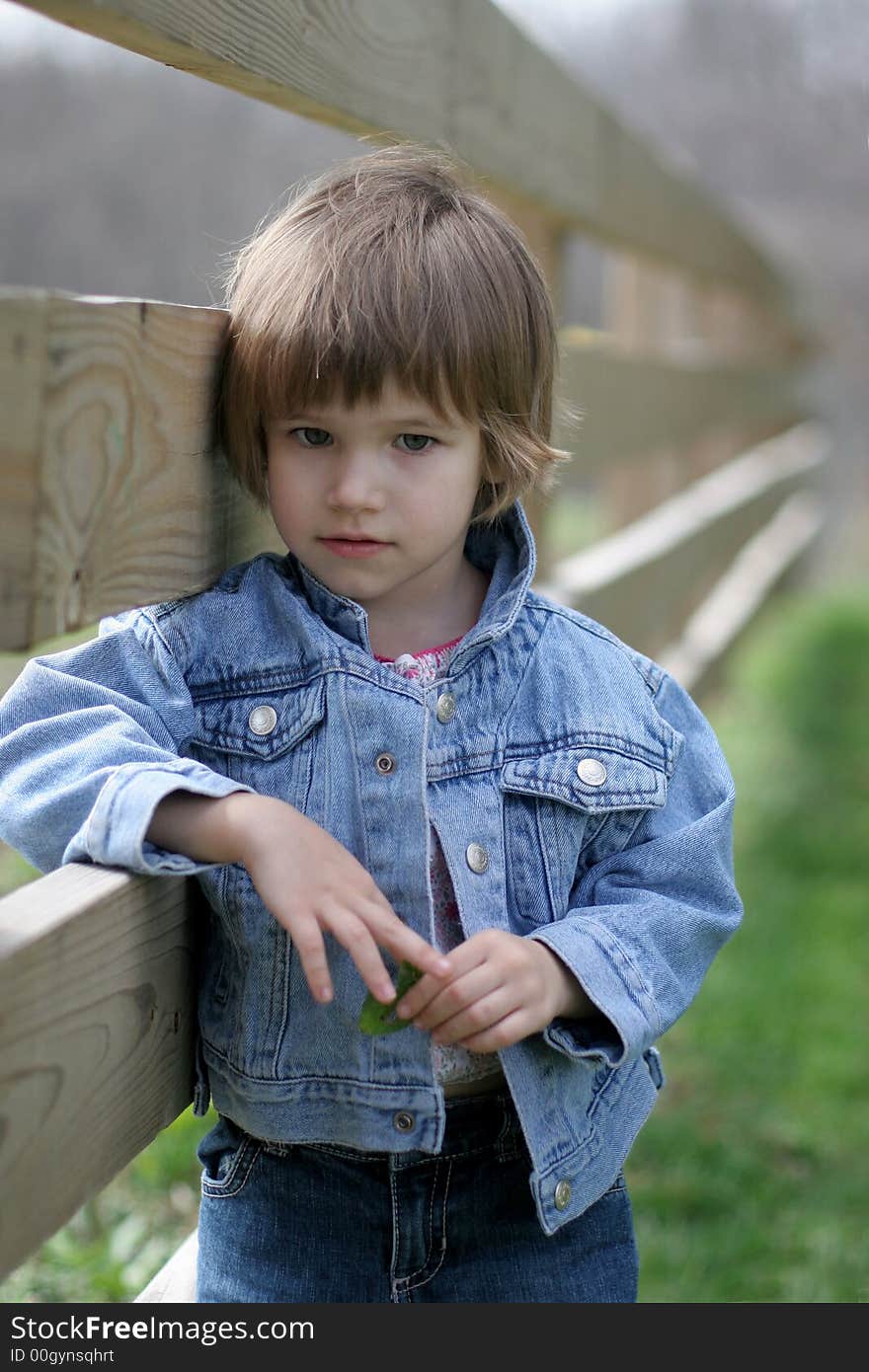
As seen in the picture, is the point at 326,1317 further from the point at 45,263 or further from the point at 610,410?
the point at 45,263

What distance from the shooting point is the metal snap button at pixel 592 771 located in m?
1.49

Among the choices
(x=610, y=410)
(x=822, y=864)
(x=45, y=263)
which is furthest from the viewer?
(x=45, y=263)

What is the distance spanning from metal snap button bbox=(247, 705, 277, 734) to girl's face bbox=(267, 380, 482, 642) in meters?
0.15

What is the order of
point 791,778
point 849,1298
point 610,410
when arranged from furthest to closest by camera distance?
point 791,778 → point 610,410 → point 849,1298

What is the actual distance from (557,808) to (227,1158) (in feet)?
1.63

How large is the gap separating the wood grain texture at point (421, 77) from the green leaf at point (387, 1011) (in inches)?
32.7

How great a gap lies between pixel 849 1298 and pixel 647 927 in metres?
1.23

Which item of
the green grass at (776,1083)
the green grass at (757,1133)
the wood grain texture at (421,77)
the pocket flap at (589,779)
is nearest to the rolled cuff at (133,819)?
the pocket flap at (589,779)

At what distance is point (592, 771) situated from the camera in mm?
1496

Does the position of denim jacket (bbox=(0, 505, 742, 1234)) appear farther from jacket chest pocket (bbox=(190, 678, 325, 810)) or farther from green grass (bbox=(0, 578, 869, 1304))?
green grass (bbox=(0, 578, 869, 1304))

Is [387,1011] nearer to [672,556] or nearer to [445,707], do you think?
[445,707]

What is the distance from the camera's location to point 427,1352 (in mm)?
1414

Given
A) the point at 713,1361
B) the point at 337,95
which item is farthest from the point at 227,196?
the point at 713,1361

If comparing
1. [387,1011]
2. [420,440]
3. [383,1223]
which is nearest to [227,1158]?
[383,1223]
